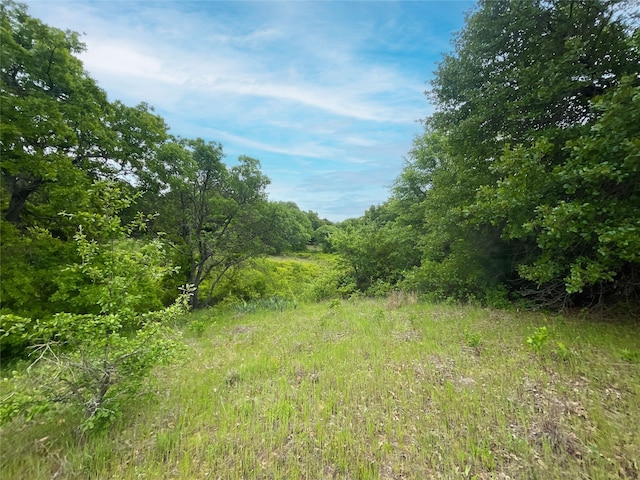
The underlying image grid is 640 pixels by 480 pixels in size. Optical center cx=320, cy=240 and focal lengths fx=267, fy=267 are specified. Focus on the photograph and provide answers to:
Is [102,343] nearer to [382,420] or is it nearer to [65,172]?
[382,420]

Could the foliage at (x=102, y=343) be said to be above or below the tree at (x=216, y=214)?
below

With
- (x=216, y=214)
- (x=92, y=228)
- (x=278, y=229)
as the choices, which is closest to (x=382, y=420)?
(x=92, y=228)

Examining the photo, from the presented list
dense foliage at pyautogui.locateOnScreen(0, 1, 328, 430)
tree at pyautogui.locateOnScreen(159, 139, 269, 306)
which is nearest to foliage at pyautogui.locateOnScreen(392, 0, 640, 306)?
dense foliage at pyautogui.locateOnScreen(0, 1, 328, 430)

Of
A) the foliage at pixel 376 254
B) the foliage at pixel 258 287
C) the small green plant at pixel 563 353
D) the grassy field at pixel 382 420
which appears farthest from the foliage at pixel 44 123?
the foliage at pixel 376 254

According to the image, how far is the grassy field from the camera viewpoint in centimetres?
221

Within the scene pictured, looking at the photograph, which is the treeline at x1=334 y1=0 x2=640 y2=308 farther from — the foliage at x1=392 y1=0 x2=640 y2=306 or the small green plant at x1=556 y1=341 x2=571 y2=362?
the small green plant at x1=556 y1=341 x2=571 y2=362

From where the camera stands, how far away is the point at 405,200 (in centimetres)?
1565

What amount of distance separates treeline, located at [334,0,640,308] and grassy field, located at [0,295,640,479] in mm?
1522

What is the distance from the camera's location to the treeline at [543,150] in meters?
3.87

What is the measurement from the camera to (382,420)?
276 centimetres

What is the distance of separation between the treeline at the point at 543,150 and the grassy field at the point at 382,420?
4.99 feet

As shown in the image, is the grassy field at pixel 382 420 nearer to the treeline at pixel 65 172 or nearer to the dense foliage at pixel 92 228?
Result: the dense foliage at pixel 92 228

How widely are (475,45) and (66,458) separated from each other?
30.6ft

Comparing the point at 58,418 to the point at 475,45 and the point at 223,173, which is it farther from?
the point at 223,173
